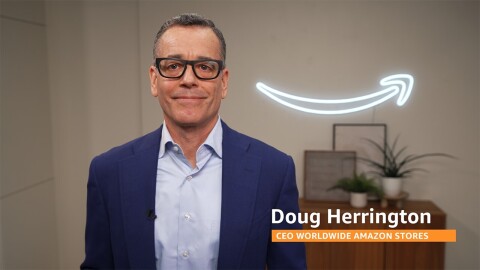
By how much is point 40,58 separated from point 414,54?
3066 millimetres

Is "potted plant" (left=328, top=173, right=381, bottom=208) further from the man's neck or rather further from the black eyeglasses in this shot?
the black eyeglasses

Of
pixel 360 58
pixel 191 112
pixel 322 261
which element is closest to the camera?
pixel 191 112

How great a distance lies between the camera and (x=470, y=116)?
10.2ft

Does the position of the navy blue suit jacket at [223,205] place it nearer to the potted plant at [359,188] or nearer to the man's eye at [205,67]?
the man's eye at [205,67]

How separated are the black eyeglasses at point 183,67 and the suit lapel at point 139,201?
272mm

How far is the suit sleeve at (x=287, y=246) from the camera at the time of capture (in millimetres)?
1388

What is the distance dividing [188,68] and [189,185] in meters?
0.39

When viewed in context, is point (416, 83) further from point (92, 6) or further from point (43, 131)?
point (43, 131)

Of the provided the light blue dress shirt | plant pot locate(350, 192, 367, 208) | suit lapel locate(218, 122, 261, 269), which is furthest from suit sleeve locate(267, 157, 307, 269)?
plant pot locate(350, 192, 367, 208)

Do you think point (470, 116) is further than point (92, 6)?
No

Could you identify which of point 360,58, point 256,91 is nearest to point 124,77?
point 256,91

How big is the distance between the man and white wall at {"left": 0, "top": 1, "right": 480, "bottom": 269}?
75.7 inches

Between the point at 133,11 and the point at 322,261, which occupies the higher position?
the point at 133,11

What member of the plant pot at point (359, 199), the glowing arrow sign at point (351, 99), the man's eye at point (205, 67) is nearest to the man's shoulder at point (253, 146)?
the man's eye at point (205, 67)
